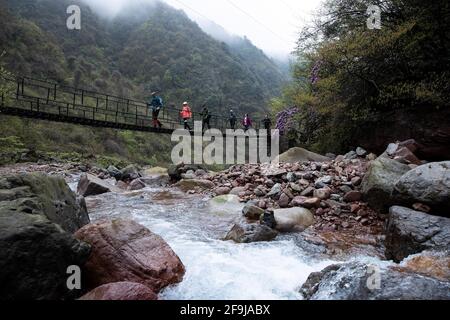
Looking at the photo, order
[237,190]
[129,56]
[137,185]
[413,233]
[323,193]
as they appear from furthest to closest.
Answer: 1. [129,56]
2. [137,185]
3. [237,190]
4. [323,193]
5. [413,233]

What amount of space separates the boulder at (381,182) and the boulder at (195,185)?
4960 millimetres

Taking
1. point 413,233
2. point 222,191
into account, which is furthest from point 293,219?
point 222,191

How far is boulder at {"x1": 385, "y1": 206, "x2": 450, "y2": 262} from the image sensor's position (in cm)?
496

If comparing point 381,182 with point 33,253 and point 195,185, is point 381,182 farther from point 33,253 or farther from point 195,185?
point 33,253

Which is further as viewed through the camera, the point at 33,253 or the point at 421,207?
the point at 421,207

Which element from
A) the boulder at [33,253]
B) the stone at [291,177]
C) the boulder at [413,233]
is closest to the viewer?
the boulder at [33,253]

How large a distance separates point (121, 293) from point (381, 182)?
5500mm

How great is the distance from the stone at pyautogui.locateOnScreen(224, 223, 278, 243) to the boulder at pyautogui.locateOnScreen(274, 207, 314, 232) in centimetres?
46

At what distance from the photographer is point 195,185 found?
1152 cm

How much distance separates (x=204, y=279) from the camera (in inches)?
179

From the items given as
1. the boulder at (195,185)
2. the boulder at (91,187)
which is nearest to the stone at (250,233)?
the boulder at (195,185)

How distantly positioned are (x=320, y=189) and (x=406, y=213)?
2.76m

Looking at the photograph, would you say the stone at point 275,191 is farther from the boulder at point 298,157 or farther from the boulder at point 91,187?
the boulder at point 91,187

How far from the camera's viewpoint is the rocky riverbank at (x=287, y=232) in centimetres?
352
